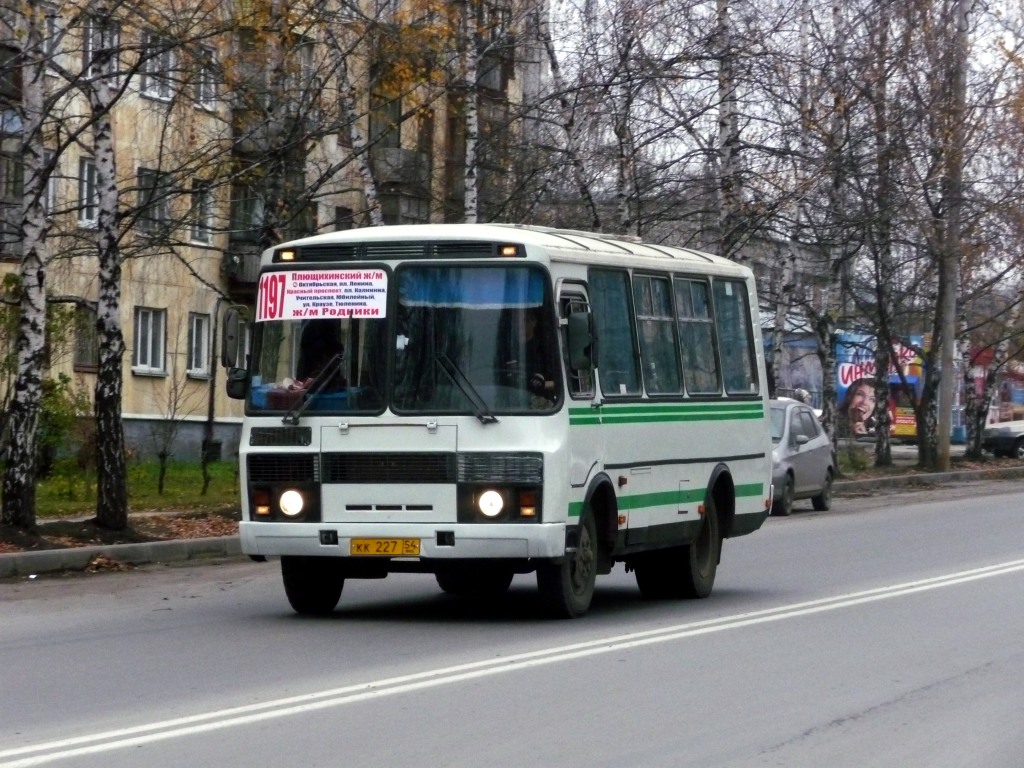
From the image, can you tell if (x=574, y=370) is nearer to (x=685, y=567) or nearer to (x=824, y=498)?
(x=685, y=567)

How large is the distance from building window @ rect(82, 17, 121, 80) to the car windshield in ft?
40.4

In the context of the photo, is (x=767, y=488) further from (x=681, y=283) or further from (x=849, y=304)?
(x=849, y=304)

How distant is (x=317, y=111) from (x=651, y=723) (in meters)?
14.7

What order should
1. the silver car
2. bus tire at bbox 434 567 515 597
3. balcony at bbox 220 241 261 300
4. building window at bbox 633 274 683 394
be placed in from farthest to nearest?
1. balcony at bbox 220 241 261 300
2. the silver car
3. bus tire at bbox 434 567 515 597
4. building window at bbox 633 274 683 394

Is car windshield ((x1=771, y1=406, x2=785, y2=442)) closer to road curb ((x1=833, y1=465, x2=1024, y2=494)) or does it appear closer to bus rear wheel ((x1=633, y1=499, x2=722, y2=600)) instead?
road curb ((x1=833, y1=465, x2=1024, y2=494))

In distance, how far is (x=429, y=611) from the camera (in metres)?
13.5

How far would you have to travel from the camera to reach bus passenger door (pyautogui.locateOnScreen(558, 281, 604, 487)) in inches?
482

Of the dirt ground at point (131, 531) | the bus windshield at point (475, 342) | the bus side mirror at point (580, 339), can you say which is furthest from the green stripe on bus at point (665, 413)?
the dirt ground at point (131, 531)

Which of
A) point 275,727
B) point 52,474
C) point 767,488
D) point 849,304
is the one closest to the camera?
point 275,727

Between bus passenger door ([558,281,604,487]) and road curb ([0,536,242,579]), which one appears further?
road curb ([0,536,242,579])

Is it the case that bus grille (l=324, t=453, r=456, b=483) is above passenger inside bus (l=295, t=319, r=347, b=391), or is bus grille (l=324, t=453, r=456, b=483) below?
below

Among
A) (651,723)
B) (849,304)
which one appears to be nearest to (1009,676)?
(651,723)

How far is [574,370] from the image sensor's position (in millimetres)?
12328


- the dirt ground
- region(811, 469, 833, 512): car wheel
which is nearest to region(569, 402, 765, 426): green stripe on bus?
the dirt ground
